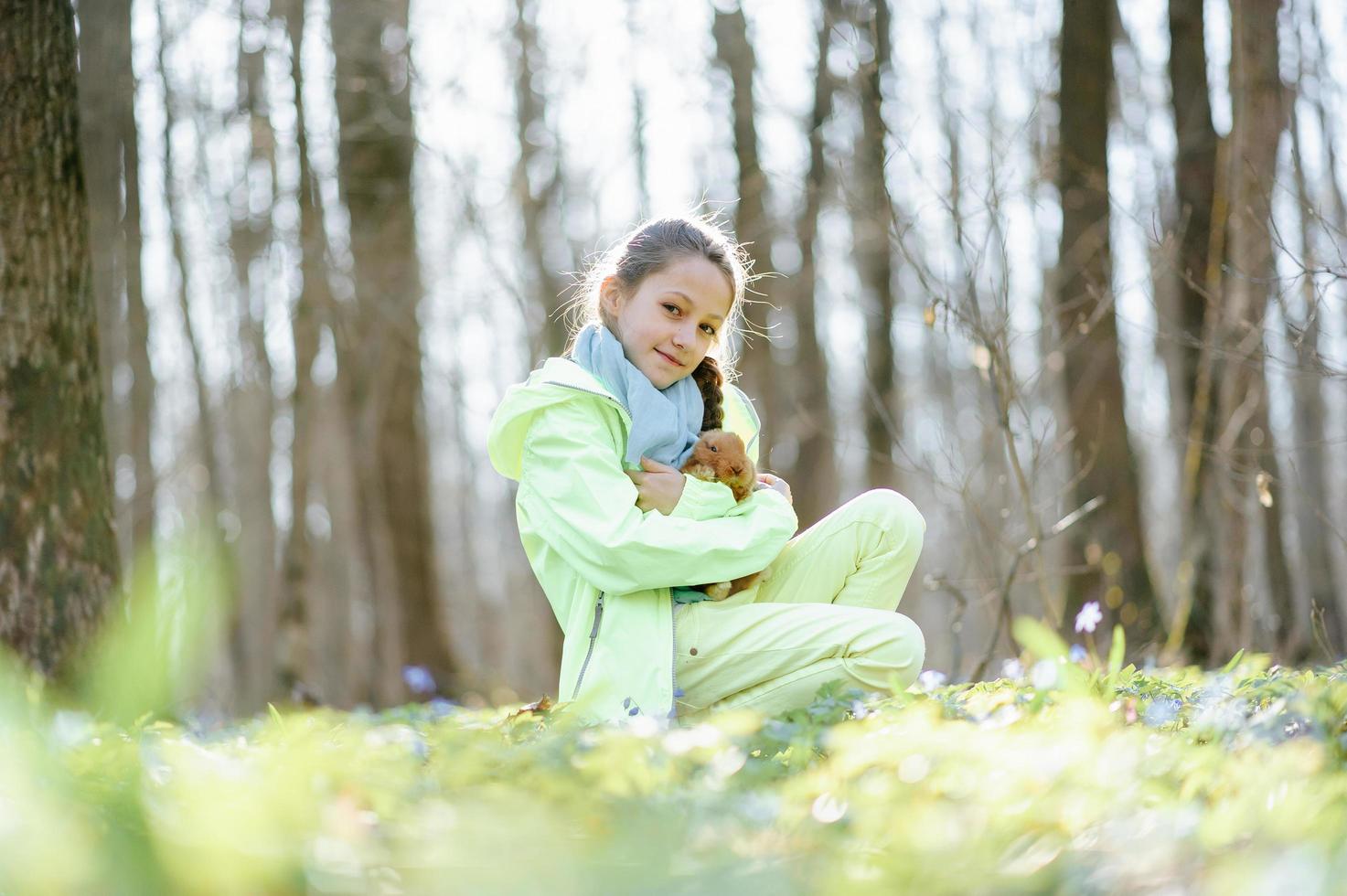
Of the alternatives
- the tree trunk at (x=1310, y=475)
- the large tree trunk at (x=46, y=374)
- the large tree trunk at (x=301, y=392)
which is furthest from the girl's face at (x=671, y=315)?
the large tree trunk at (x=301, y=392)

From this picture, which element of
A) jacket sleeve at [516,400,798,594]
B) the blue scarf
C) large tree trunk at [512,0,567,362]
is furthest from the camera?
large tree trunk at [512,0,567,362]

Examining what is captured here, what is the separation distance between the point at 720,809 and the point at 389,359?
26.0 feet

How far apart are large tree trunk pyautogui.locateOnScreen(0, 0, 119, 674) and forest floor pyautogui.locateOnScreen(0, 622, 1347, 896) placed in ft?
4.03

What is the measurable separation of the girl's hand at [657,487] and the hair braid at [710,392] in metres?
0.31

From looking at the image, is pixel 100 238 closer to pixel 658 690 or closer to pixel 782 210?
pixel 782 210

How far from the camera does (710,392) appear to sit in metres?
3.37

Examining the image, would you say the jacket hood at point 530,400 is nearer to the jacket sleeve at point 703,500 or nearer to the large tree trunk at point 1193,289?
the jacket sleeve at point 703,500

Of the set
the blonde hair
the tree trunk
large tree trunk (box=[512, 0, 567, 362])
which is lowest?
the tree trunk

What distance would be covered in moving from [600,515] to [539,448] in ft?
0.89

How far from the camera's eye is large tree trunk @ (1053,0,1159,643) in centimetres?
679

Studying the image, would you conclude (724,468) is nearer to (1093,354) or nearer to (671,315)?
(671,315)

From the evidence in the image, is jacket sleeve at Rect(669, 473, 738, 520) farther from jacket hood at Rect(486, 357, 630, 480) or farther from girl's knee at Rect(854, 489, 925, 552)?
girl's knee at Rect(854, 489, 925, 552)

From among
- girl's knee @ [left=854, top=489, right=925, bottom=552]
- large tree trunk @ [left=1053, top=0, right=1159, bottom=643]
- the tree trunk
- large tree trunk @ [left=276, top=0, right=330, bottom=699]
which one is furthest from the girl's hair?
large tree trunk @ [left=276, top=0, right=330, bottom=699]

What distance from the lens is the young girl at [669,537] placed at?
2.88 meters
